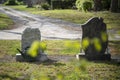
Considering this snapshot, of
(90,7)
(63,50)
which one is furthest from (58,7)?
(63,50)

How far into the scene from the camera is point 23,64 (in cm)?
1159

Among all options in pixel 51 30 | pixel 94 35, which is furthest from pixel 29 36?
pixel 51 30

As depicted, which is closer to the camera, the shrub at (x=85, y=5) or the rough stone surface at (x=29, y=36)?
the rough stone surface at (x=29, y=36)

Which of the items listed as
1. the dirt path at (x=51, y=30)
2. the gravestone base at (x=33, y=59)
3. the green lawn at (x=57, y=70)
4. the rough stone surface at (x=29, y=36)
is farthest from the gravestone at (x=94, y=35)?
the dirt path at (x=51, y=30)

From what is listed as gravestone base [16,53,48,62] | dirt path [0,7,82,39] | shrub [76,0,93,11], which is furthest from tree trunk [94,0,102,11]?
gravestone base [16,53,48,62]

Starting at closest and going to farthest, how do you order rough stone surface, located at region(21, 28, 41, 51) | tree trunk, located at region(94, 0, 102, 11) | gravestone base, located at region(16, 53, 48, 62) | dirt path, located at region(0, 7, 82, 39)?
1. gravestone base, located at region(16, 53, 48, 62)
2. rough stone surface, located at region(21, 28, 41, 51)
3. dirt path, located at region(0, 7, 82, 39)
4. tree trunk, located at region(94, 0, 102, 11)

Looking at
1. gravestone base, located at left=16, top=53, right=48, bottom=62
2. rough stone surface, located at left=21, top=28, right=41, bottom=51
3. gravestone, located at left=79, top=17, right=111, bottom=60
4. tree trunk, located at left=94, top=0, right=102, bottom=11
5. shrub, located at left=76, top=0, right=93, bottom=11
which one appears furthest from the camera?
tree trunk, located at left=94, top=0, right=102, bottom=11

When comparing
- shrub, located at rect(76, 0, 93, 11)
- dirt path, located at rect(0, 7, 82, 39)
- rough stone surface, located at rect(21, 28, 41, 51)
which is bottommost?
dirt path, located at rect(0, 7, 82, 39)

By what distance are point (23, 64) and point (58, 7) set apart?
119ft

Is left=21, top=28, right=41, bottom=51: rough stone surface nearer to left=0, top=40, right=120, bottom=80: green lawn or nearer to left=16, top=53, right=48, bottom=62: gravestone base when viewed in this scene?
left=16, top=53, right=48, bottom=62: gravestone base

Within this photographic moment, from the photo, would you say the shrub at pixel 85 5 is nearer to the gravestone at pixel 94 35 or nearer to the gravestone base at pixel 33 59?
the gravestone at pixel 94 35

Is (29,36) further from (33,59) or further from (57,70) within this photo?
(57,70)

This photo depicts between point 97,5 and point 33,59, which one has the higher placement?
point 33,59

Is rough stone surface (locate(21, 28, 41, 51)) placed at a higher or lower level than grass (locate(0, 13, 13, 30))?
higher
